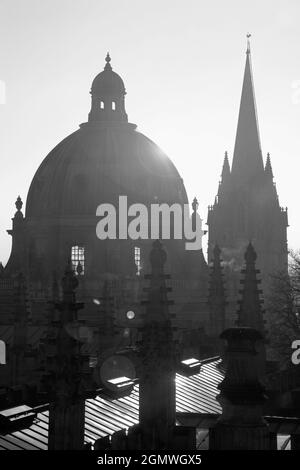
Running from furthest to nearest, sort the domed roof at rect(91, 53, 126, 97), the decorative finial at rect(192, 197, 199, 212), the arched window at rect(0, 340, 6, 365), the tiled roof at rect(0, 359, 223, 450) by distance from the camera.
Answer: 1. the domed roof at rect(91, 53, 126, 97)
2. the decorative finial at rect(192, 197, 199, 212)
3. the arched window at rect(0, 340, 6, 365)
4. the tiled roof at rect(0, 359, 223, 450)

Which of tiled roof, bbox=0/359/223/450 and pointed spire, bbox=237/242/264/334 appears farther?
pointed spire, bbox=237/242/264/334

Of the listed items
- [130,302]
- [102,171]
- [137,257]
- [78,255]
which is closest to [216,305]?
[130,302]

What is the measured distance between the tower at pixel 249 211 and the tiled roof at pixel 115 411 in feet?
259

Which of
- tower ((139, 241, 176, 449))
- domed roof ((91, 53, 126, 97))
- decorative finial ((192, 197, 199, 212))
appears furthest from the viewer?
domed roof ((91, 53, 126, 97))

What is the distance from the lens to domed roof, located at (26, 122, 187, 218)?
88438mm

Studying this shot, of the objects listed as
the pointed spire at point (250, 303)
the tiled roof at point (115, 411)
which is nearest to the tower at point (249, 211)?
the pointed spire at point (250, 303)

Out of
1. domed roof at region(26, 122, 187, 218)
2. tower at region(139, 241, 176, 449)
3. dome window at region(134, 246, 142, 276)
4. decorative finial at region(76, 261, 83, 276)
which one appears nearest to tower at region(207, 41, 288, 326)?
domed roof at region(26, 122, 187, 218)

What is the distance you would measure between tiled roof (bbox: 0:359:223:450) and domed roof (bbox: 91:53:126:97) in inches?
2638

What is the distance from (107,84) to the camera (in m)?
94.8

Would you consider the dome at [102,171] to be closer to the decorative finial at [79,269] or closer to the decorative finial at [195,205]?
the decorative finial at [195,205]

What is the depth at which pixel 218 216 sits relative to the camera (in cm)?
11150

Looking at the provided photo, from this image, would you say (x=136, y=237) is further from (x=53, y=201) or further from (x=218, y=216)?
(x=218, y=216)

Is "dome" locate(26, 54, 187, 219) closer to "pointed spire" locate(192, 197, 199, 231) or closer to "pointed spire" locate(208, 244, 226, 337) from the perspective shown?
"pointed spire" locate(192, 197, 199, 231)

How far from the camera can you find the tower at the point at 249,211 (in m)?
109
